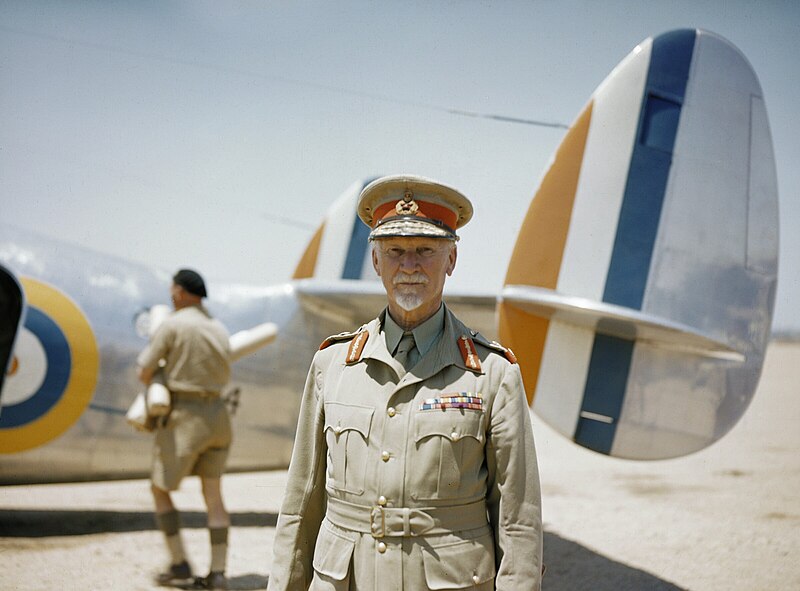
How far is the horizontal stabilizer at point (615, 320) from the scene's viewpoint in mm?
3830

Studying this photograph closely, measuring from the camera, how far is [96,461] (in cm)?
518

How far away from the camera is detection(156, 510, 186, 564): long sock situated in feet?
12.9

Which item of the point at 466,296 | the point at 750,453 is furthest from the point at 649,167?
the point at 750,453

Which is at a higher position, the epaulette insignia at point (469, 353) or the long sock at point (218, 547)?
the epaulette insignia at point (469, 353)

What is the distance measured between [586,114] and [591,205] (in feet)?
2.00

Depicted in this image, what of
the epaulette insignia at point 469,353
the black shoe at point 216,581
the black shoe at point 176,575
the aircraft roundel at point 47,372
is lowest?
the black shoe at point 176,575

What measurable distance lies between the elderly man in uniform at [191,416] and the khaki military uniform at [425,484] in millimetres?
2319

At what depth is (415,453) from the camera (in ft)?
5.36

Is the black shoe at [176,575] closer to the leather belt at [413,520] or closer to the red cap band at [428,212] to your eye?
the leather belt at [413,520]

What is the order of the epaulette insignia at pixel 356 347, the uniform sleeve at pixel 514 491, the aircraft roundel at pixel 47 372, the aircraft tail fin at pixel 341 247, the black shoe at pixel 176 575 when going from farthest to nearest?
the aircraft tail fin at pixel 341 247 → the aircraft roundel at pixel 47 372 → the black shoe at pixel 176 575 → the epaulette insignia at pixel 356 347 → the uniform sleeve at pixel 514 491

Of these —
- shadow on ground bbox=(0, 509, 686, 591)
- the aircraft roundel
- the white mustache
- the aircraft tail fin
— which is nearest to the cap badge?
the white mustache

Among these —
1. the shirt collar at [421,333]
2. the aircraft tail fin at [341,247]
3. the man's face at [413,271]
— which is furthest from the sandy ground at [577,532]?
the man's face at [413,271]

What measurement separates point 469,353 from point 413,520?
447 mm

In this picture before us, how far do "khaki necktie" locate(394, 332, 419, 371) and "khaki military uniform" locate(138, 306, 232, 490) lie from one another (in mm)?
2556
